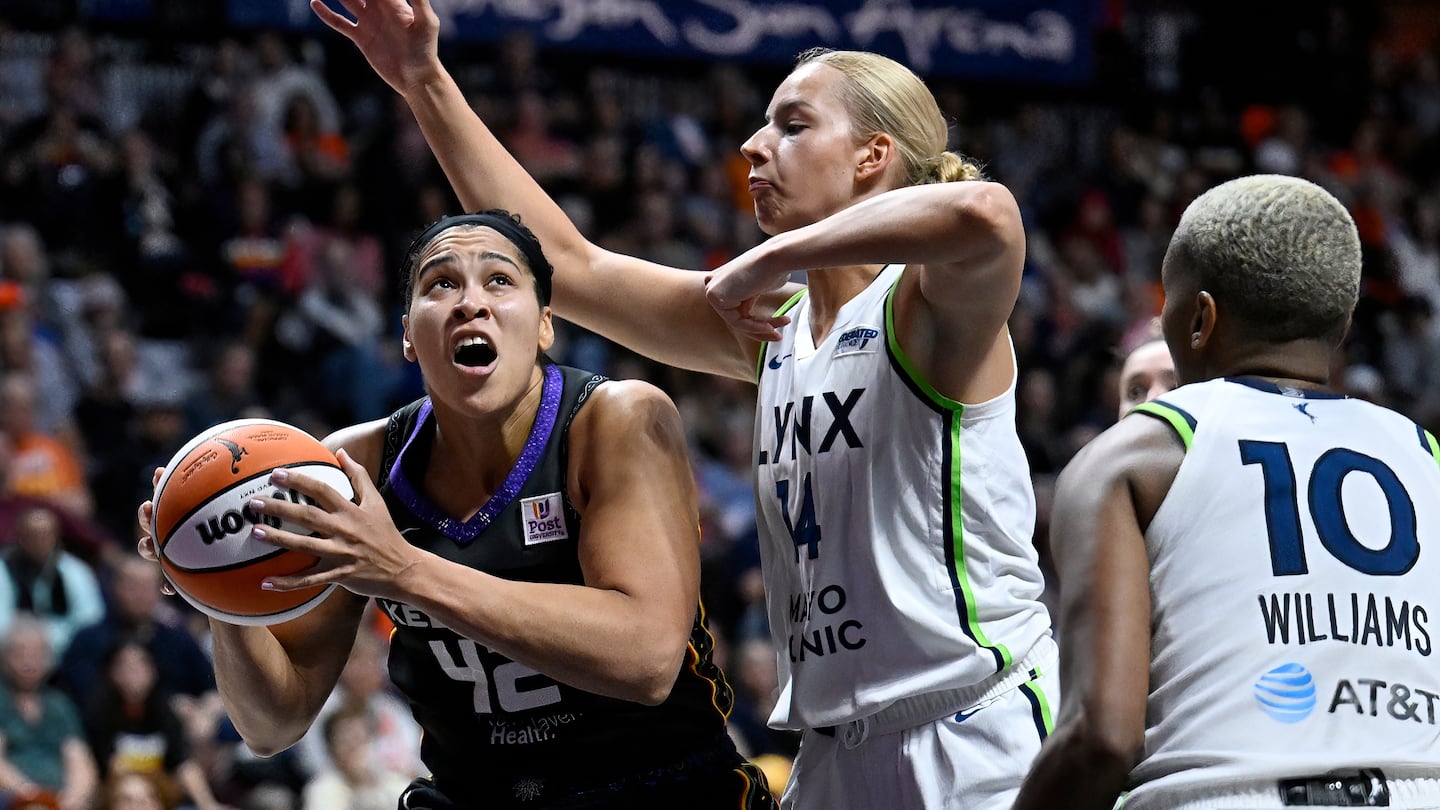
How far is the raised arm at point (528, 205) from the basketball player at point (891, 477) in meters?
0.48

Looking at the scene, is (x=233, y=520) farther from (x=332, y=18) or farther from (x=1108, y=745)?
(x=1108, y=745)

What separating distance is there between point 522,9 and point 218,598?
992cm

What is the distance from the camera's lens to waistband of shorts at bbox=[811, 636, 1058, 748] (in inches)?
132

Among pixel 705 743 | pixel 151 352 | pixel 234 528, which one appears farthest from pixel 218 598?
pixel 151 352

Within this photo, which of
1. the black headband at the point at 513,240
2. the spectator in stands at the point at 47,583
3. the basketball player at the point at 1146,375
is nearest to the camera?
the black headband at the point at 513,240

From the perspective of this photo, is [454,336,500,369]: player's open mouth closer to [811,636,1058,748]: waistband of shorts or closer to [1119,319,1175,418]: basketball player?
[811,636,1058,748]: waistband of shorts

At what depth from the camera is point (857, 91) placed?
12.2 ft

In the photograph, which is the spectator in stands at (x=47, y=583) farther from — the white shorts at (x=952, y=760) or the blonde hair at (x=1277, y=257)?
the blonde hair at (x=1277, y=257)

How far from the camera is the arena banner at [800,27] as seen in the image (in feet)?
40.6

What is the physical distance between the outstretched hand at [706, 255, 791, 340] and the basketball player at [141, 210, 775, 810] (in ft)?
1.08

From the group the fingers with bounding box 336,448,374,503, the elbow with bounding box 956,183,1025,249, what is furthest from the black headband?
the elbow with bounding box 956,183,1025,249

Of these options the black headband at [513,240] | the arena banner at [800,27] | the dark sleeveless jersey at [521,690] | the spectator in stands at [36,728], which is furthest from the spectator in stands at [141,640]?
the arena banner at [800,27]

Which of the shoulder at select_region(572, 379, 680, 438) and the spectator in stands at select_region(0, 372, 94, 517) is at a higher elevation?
the shoulder at select_region(572, 379, 680, 438)

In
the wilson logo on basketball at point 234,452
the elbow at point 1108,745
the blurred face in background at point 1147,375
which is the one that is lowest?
the elbow at point 1108,745
